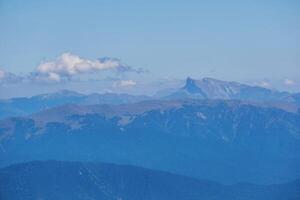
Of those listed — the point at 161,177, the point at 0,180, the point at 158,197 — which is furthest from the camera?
the point at 161,177

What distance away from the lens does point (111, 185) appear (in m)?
184

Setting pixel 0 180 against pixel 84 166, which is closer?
pixel 0 180

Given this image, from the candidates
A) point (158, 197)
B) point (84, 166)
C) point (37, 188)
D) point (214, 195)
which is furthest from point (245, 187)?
point (37, 188)

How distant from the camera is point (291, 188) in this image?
168 m

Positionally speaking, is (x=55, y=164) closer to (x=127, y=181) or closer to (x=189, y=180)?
(x=127, y=181)

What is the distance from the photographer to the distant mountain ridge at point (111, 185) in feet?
545

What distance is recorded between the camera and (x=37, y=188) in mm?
168375

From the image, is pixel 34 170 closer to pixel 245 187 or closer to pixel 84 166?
pixel 84 166

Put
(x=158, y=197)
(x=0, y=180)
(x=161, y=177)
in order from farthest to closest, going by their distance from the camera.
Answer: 1. (x=161, y=177)
2. (x=158, y=197)
3. (x=0, y=180)

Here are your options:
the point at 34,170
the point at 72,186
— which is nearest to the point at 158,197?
the point at 72,186

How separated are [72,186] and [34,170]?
14108 millimetres

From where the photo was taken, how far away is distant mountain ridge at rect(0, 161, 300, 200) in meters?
166

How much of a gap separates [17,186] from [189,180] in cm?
5550

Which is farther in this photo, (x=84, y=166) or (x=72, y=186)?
(x=84, y=166)
